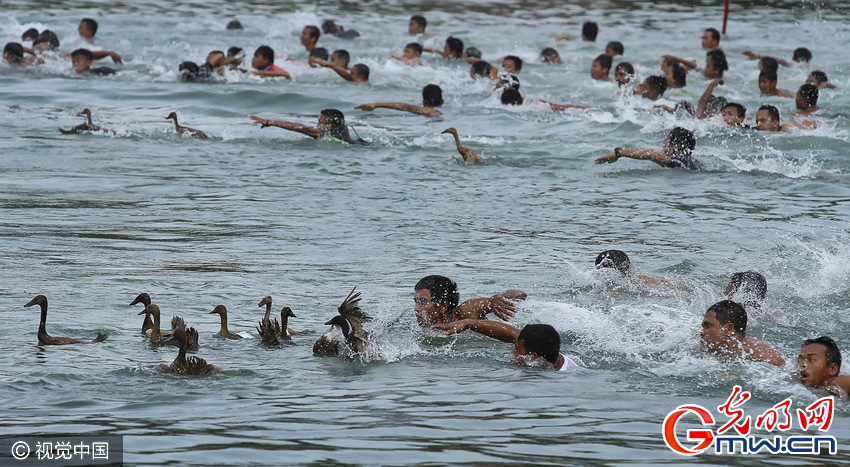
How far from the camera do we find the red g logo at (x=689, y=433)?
5.67 meters

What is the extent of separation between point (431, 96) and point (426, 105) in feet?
Answer: 0.66

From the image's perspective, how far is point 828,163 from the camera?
14.7 meters

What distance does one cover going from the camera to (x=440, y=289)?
26.2 feet

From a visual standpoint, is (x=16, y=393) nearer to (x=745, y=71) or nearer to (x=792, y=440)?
(x=792, y=440)

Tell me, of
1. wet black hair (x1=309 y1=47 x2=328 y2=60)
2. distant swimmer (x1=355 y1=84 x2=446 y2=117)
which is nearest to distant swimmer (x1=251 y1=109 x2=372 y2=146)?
distant swimmer (x1=355 y1=84 x2=446 y2=117)

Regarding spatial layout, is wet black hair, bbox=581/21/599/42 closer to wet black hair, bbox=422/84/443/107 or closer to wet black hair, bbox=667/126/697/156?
wet black hair, bbox=422/84/443/107

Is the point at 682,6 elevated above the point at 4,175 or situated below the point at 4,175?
above

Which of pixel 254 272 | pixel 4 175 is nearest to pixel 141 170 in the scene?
pixel 4 175

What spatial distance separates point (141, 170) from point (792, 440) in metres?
10.0

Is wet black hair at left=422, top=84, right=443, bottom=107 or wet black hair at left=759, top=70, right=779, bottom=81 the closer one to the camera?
wet black hair at left=422, top=84, right=443, bottom=107

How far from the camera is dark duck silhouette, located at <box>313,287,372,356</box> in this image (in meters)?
7.03

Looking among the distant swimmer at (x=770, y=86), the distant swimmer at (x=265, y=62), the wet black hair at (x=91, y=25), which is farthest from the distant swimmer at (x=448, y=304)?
the wet black hair at (x=91, y=25)

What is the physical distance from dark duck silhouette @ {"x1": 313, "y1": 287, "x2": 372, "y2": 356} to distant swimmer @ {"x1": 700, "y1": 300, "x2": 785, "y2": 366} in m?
2.37

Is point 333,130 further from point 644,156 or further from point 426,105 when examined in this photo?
point 644,156
